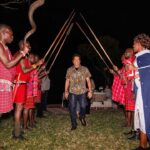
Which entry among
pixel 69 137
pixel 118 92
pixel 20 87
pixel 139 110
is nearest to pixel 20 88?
pixel 20 87

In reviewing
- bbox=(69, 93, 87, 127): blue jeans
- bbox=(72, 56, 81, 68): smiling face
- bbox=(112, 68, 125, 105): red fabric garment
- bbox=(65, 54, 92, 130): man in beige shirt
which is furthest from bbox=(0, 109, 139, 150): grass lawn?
bbox=(72, 56, 81, 68): smiling face

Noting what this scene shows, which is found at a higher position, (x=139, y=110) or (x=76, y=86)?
(x=76, y=86)

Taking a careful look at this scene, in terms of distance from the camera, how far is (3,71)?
263 inches

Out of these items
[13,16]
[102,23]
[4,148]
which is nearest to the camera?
[4,148]

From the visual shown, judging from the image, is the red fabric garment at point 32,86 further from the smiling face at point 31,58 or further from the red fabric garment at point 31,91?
the smiling face at point 31,58

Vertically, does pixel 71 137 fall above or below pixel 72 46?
below

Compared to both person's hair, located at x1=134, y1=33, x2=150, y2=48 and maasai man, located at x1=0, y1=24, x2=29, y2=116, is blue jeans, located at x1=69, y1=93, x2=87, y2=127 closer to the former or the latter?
maasai man, located at x1=0, y1=24, x2=29, y2=116

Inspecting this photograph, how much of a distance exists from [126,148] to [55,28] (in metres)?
37.1

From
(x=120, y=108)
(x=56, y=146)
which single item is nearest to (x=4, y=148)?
(x=56, y=146)

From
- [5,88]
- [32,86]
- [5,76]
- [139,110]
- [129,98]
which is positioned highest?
[5,76]

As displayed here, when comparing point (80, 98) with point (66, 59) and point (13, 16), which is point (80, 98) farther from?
point (66, 59)

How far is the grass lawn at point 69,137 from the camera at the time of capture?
25.3 ft

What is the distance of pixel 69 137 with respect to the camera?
877 cm

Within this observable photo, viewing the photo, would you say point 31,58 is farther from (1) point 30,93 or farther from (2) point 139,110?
(2) point 139,110
